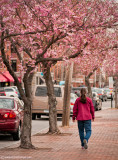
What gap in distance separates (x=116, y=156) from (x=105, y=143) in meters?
2.99

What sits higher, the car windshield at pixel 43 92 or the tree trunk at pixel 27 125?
the car windshield at pixel 43 92

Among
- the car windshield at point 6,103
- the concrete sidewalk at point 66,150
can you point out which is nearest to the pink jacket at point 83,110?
the concrete sidewalk at point 66,150

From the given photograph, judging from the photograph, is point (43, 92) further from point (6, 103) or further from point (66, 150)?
point (66, 150)

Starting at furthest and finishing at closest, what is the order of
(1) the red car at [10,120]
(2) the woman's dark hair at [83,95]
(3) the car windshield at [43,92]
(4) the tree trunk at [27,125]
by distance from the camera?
1. (3) the car windshield at [43,92]
2. (1) the red car at [10,120]
3. (4) the tree trunk at [27,125]
4. (2) the woman's dark hair at [83,95]

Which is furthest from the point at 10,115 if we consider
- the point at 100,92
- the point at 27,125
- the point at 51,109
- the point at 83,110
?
the point at 100,92

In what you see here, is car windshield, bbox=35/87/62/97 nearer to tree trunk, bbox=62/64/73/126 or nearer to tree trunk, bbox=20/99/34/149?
tree trunk, bbox=62/64/73/126

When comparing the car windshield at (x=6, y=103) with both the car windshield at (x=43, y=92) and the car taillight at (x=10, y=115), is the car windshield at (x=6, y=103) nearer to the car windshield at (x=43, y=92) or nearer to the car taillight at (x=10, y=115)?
the car taillight at (x=10, y=115)

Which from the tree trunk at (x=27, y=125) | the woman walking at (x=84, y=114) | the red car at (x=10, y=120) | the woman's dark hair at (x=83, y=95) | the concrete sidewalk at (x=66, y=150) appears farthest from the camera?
the red car at (x=10, y=120)

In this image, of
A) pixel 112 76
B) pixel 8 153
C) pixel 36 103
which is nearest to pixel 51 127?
pixel 8 153

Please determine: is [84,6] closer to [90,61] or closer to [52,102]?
[52,102]

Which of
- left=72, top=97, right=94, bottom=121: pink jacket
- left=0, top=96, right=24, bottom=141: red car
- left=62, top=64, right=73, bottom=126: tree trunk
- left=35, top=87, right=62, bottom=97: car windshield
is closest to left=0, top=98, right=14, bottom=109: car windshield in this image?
left=0, top=96, right=24, bottom=141: red car

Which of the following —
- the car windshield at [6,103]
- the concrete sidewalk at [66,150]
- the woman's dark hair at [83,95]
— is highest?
the woman's dark hair at [83,95]

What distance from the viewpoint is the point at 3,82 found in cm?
7531

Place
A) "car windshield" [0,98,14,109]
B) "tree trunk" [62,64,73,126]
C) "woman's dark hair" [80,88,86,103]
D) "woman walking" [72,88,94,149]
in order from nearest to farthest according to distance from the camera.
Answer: "woman's dark hair" [80,88,86,103]
"woman walking" [72,88,94,149]
"car windshield" [0,98,14,109]
"tree trunk" [62,64,73,126]
